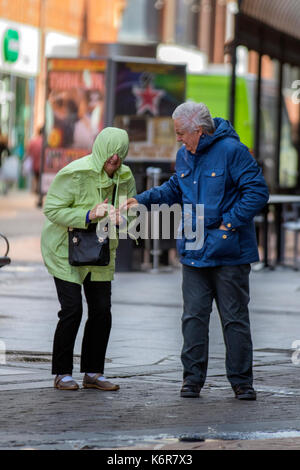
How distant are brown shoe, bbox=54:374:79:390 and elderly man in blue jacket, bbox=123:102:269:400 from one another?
66 cm

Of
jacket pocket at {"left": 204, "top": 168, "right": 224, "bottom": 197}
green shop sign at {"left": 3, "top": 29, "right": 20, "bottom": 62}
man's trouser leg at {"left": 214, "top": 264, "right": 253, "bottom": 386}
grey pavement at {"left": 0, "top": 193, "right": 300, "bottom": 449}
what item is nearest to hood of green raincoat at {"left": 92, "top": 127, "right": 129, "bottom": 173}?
jacket pocket at {"left": 204, "top": 168, "right": 224, "bottom": 197}

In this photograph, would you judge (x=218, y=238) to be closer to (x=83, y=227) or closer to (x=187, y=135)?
(x=187, y=135)

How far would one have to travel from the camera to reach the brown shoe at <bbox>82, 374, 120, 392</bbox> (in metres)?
7.89

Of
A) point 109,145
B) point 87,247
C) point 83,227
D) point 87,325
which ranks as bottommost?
point 87,325

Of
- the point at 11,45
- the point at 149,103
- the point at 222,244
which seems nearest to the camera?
the point at 222,244

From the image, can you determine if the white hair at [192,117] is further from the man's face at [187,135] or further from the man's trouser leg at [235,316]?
the man's trouser leg at [235,316]

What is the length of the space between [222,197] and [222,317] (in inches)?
28.1

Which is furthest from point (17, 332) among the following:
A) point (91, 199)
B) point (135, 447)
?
point (135, 447)

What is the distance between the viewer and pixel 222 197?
7672mm

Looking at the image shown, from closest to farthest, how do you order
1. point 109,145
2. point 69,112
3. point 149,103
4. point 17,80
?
point 109,145
point 149,103
point 69,112
point 17,80

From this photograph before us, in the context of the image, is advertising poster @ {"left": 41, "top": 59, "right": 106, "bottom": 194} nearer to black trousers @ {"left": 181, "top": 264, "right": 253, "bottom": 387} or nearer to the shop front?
black trousers @ {"left": 181, "top": 264, "right": 253, "bottom": 387}

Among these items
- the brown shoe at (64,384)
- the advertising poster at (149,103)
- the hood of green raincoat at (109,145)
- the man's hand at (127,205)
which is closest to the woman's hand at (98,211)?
the man's hand at (127,205)

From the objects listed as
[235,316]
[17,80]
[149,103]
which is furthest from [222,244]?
[17,80]
